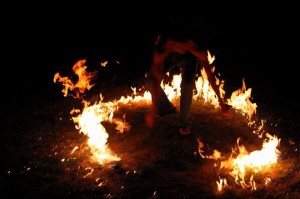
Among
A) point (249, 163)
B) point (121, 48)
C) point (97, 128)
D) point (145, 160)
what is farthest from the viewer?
point (121, 48)

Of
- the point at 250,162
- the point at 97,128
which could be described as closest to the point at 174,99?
the point at 97,128

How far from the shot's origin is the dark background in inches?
395

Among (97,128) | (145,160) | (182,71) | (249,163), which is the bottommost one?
(249,163)

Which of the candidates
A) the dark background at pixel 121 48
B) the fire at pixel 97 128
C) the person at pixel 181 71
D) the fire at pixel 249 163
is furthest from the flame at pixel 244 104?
the fire at pixel 97 128

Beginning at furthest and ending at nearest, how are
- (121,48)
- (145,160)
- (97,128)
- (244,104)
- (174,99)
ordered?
1. (121,48)
2. (174,99)
3. (244,104)
4. (97,128)
5. (145,160)

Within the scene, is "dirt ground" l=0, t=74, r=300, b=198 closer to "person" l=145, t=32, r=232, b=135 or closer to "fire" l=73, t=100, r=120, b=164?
"fire" l=73, t=100, r=120, b=164

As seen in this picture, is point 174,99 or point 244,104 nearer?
point 244,104

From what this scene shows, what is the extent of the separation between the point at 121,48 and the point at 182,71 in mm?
6613

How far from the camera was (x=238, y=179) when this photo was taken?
18.4 feet

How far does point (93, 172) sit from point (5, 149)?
183cm

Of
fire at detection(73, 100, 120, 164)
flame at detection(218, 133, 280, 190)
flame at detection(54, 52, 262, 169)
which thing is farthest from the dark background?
flame at detection(218, 133, 280, 190)

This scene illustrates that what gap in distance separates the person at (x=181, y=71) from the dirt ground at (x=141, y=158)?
0.88 feet

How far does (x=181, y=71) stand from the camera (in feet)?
22.1

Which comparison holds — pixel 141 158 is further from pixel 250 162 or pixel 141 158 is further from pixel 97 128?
pixel 250 162
